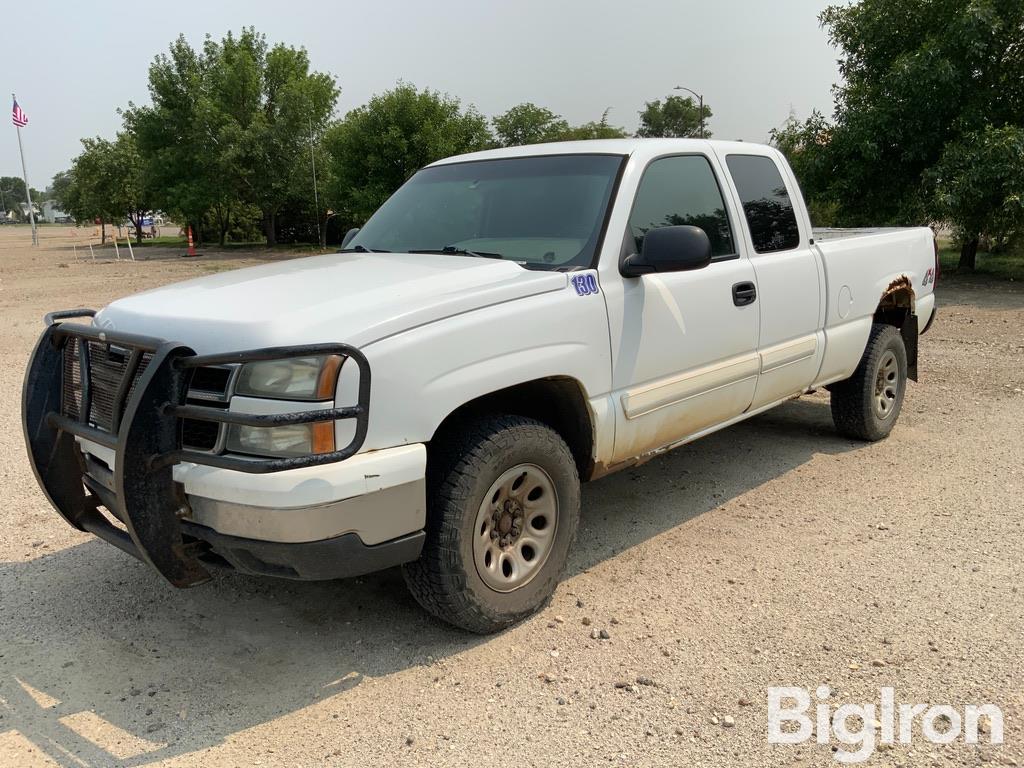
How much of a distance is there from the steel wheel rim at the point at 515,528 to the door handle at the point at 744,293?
5.21 feet

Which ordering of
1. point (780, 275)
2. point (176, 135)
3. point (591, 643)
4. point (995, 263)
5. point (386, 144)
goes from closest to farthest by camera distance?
point (591, 643), point (780, 275), point (995, 263), point (386, 144), point (176, 135)

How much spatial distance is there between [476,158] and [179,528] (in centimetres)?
271

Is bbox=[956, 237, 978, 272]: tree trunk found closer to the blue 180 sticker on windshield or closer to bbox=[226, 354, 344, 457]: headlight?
the blue 180 sticker on windshield

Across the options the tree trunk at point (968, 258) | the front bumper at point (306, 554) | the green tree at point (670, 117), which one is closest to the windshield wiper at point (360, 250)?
the front bumper at point (306, 554)

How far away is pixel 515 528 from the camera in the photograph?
11.2ft

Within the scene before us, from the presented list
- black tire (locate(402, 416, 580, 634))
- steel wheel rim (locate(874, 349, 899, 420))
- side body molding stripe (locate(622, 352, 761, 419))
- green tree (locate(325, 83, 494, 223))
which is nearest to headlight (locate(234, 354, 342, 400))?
black tire (locate(402, 416, 580, 634))

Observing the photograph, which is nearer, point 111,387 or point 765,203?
point 111,387

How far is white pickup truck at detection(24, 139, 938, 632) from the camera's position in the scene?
2.75 m

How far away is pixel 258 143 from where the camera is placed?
32281 mm

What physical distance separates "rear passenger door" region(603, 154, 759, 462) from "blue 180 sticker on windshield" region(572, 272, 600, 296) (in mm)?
88

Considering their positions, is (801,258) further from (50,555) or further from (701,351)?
(50,555)

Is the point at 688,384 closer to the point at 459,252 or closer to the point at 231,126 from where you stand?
the point at 459,252

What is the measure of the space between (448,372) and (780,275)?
8.19 ft

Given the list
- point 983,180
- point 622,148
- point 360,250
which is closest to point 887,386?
→ point 622,148
